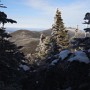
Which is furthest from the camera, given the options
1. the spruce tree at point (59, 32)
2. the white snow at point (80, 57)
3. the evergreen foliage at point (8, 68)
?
the spruce tree at point (59, 32)

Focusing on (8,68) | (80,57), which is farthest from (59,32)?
(80,57)

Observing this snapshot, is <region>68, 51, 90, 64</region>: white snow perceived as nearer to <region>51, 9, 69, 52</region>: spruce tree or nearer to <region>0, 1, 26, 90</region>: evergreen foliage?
<region>0, 1, 26, 90</region>: evergreen foliage

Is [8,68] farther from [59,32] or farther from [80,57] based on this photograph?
[59,32]

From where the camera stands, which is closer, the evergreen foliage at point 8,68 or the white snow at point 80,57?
the white snow at point 80,57

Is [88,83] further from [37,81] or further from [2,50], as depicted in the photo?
[2,50]

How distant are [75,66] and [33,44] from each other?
352 ft

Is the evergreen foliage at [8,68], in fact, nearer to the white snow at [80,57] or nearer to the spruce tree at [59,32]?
the white snow at [80,57]

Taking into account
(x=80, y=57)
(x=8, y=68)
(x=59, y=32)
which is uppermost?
(x=80, y=57)

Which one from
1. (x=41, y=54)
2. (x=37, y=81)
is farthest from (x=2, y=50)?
(x=41, y=54)

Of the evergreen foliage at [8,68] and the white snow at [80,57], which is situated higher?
the white snow at [80,57]

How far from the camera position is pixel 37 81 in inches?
380

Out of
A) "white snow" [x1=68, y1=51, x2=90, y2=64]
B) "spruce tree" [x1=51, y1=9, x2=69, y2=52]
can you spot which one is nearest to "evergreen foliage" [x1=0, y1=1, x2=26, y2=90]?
"white snow" [x1=68, y1=51, x2=90, y2=64]

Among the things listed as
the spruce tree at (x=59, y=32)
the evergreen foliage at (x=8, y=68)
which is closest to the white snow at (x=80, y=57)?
the evergreen foliage at (x=8, y=68)

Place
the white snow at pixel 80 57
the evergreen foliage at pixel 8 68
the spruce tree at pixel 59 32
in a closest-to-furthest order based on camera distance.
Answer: the white snow at pixel 80 57 < the evergreen foliage at pixel 8 68 < the spruce tree at pixel 59 32
